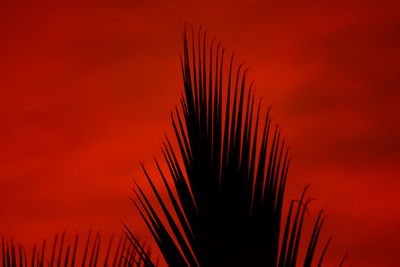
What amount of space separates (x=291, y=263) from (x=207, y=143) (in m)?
0.27

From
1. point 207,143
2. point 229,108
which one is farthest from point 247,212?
point 229,108

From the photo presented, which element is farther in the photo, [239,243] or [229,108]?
[229,108]

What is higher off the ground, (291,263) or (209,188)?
(209,188)

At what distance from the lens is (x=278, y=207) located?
102cm

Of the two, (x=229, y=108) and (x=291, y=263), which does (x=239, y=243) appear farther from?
(x=229, y=108)

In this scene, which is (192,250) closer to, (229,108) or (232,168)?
(232,168)

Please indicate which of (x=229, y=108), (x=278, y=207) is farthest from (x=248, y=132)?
(x=278, y=207)

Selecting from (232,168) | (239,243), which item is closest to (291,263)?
(239,243)

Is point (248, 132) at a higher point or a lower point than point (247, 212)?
higher

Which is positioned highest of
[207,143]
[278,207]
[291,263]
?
[207,143]

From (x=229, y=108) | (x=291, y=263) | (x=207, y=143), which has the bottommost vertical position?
(x=291, y=263)

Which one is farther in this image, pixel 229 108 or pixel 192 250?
pixel 229 108

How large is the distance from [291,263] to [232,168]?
0.20 m

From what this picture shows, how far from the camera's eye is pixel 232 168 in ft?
3.46
